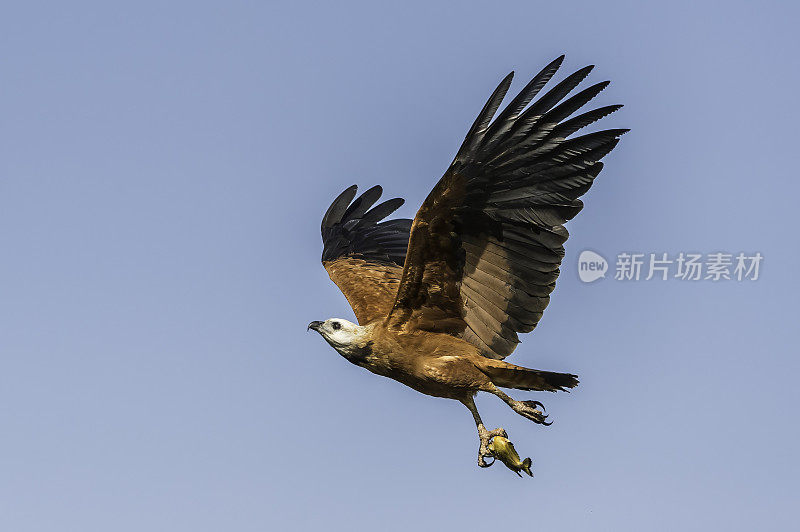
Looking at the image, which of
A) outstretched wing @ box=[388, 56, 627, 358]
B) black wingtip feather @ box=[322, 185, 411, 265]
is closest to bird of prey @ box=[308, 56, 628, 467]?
outstretched wing @ box=[388, 56, 627, 358]

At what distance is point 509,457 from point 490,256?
1767mm

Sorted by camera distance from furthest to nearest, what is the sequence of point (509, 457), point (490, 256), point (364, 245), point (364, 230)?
1. point (364, 230)
2. point (364, 245)
3. point (490, 256)
4. point (509, 457)

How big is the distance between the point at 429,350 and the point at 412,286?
24.8 inches

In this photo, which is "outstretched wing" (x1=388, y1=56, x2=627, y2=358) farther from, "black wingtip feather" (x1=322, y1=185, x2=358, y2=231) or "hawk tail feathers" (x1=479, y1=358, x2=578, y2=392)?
"black wingtip feather" (x1=322, y1=185, x2=358, y2=231)

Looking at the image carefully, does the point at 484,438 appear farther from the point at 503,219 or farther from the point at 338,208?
the point at 338,208

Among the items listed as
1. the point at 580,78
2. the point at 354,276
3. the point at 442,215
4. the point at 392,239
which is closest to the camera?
the point at 580,78

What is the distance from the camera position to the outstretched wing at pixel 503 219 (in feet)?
29.7

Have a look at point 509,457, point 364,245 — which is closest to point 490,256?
point 509,457

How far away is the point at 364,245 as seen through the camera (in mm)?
13297

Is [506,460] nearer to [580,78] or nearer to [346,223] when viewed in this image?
[580,78]

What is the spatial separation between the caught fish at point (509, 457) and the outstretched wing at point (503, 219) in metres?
0.96

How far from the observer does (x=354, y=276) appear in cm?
1216

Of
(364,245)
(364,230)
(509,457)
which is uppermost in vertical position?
(364,230)

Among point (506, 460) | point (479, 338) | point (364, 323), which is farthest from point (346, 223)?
point (506, 460)
